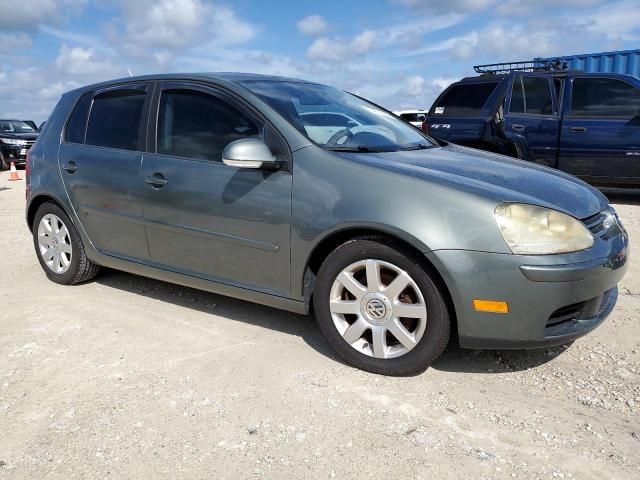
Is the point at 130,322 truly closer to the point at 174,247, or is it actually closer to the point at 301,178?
the point at 174,247

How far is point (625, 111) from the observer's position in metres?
7.45

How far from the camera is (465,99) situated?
26.8ft

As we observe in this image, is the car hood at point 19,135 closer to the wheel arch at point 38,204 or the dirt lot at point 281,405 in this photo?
the wheel arch at point 38,204

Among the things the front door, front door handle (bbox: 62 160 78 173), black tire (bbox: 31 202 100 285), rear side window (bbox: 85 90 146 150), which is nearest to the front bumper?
the front door

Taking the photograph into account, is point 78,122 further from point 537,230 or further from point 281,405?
point 537,230

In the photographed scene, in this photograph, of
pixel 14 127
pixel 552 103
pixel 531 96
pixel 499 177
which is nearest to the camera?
pixel 499 177

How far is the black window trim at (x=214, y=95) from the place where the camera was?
10.3 feet

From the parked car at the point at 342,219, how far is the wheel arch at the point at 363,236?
0.03ft

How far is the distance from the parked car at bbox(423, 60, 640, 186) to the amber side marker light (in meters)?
5.65

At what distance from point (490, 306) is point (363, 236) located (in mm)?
703

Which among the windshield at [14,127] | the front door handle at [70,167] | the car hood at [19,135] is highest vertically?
the windshield at [14,127]

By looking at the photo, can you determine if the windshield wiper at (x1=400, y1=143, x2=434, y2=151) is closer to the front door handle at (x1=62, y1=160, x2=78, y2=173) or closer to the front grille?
the front grille

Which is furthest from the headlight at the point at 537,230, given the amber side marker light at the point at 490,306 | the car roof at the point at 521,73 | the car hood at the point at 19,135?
the car hood at the point at 19,135

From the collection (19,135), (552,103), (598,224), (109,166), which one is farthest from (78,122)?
(19,135)
